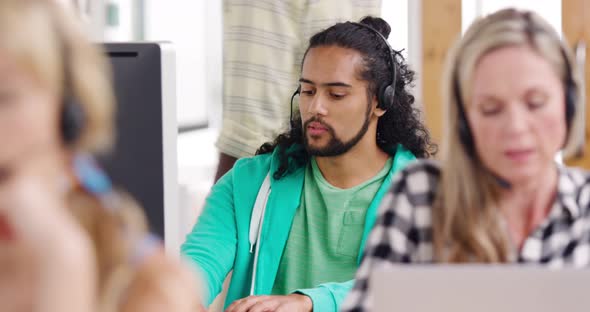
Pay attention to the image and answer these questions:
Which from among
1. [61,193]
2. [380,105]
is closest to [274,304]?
[380,105]

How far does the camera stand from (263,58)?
204 centimetres

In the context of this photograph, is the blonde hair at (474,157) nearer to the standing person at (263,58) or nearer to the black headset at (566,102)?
the black headset at (566,102)

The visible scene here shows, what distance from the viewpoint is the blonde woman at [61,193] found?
0.64 meters

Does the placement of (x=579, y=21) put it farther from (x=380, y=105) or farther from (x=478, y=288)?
(x=478, y=288)

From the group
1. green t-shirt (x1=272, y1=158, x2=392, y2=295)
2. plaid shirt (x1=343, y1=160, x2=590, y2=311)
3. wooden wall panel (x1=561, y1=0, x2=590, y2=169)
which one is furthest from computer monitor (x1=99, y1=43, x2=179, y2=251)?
wooden wall panel (x1=561, y1=0, x2=590, y2=169)

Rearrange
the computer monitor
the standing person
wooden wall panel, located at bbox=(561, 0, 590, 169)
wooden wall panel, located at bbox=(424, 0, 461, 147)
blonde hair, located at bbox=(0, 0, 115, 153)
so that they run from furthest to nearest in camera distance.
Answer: wooden wall panel, located at bbox=(424, 0, 461, 147)
wooden wall panel, located at bbox=(561, 0, 590, 169)
the standing person
the computer monitor
blonde hair, located at bbox=(0, 0, 115, 153)

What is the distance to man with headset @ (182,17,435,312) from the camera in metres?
1.72

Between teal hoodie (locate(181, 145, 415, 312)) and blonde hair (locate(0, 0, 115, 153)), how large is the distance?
3.26 ft

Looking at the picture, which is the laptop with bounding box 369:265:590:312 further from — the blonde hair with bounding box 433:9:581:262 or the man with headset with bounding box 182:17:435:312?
the man with headset with bounding box 182:17:435:312

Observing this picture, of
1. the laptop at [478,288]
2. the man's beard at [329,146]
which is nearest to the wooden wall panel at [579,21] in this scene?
the man's beard at [329,146]

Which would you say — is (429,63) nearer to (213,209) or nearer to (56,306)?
(213,209)

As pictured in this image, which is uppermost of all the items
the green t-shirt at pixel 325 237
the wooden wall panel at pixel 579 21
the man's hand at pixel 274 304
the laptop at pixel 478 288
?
the wooden wall panel at pixel 579 21

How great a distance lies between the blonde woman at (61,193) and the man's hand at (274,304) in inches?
36.4

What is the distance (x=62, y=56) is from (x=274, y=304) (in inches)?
40.2
